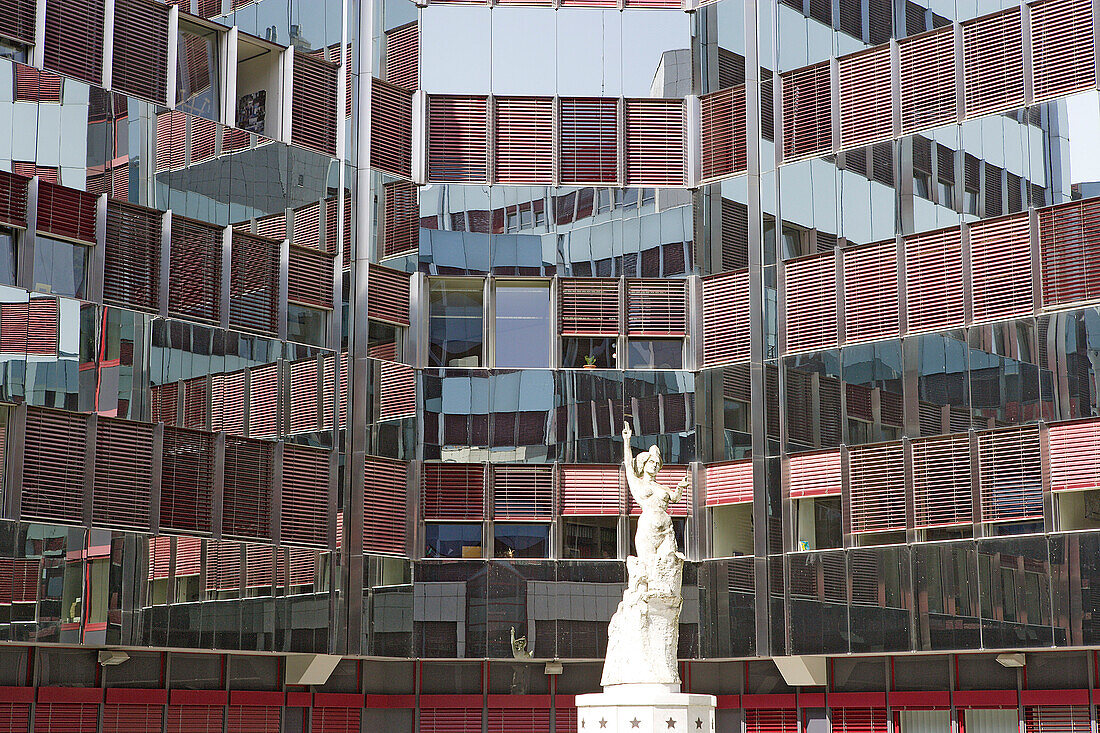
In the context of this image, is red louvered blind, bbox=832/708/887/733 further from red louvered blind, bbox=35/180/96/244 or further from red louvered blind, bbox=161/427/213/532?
red louvered blind, bbox=35/180/96/244

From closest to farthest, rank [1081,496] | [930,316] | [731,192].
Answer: [1081,496], [930,316], [731,192]

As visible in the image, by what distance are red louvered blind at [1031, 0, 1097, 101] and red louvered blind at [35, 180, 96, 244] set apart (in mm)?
16536

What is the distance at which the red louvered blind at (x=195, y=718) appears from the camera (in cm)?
2653

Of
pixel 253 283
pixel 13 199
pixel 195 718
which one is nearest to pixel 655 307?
pixel 253 283

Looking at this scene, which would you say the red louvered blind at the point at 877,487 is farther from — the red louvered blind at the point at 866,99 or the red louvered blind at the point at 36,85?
the red louvered blind at the point at 36,85

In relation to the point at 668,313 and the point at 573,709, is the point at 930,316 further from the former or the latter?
the point at 573,709

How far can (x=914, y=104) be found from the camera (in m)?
27.4

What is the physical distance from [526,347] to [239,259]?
19.5 feet

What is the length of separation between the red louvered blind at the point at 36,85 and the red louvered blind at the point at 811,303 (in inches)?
534

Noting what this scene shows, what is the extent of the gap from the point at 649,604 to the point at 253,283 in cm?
1022

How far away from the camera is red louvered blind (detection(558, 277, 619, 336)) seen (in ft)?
96.8

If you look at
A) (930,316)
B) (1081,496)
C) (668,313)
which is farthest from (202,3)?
(1081,496)

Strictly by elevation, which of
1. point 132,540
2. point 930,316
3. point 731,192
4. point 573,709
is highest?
point 731,192

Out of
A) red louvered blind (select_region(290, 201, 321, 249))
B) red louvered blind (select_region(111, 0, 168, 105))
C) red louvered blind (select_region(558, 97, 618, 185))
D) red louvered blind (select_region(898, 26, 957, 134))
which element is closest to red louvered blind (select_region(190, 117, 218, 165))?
red louvered blind (select_region(111, 0, 168, 105))
